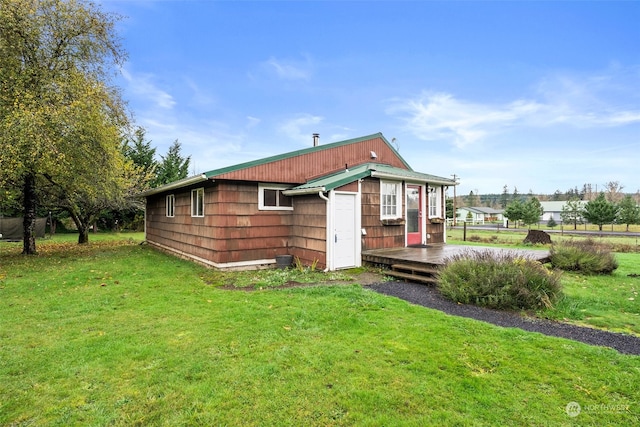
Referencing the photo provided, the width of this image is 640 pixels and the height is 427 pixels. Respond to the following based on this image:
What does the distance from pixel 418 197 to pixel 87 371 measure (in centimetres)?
976

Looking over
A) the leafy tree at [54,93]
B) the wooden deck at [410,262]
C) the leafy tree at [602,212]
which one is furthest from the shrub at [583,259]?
the leafy tree at [602,212]

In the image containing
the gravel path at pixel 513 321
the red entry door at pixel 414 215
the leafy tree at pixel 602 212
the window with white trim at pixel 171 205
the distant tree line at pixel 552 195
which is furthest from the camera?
the distant tree line at pixel 552 195

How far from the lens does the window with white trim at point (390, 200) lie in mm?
9529

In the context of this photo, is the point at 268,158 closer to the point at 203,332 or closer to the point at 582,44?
the point at 203,332

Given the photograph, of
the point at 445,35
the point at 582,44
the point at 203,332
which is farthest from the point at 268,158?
the point at 582,44

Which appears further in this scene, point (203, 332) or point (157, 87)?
point (157, 87)

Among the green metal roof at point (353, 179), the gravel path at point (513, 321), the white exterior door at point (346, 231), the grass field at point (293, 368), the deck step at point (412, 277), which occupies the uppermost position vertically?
the green metal roof at point (353, 179)

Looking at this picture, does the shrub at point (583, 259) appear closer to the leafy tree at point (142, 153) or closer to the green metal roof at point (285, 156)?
the green metal roof at point (285, 156)

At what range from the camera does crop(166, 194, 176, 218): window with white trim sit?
489 inches

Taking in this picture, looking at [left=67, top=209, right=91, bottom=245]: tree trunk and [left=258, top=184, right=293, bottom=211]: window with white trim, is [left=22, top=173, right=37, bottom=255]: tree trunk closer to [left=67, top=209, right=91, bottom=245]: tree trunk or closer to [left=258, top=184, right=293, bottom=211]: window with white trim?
[left=67, top=209, right=91, bottom=245]: tree trunk

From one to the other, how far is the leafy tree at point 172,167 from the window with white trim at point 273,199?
788 inches

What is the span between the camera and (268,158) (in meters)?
9.10

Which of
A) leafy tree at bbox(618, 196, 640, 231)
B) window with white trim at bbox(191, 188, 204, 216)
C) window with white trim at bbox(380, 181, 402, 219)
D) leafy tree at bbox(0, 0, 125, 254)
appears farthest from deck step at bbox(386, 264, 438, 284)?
leafy tree at bbox(618, 196, 640, 231)

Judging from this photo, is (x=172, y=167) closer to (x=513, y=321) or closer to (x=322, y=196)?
(x=322, y=196)
